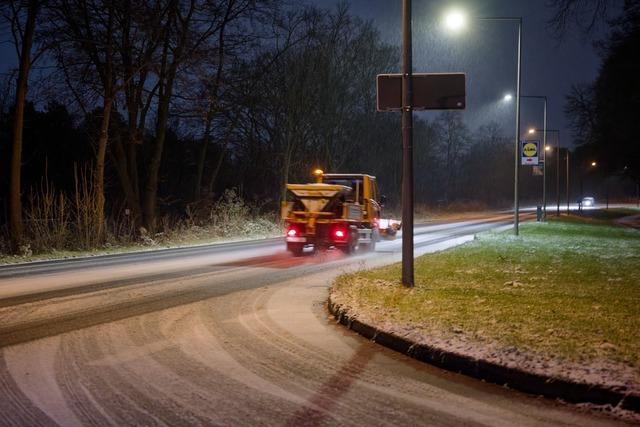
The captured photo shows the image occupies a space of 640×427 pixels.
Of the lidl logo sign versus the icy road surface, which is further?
the lidl logo sign

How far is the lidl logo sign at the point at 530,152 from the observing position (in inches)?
992

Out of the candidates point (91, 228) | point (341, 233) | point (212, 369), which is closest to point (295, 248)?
point (341, 233)

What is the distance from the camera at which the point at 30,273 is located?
13.8m

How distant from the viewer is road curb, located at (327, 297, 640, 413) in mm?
4871

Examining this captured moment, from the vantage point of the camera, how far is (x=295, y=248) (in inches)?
714

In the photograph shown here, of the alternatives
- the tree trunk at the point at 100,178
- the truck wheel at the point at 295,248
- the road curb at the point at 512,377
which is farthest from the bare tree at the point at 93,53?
the road curb at the point at 512,377

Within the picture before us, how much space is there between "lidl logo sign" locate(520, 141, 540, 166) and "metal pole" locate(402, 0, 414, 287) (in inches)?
649

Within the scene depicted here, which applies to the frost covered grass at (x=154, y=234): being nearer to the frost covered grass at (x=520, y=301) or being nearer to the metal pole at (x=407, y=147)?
the frost covered grass at (x=520, y=301)

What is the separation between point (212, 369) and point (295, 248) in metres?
12.3

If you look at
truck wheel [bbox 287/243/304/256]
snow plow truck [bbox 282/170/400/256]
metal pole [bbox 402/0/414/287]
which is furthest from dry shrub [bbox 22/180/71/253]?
metal pole [bbox 402/0/414/287]

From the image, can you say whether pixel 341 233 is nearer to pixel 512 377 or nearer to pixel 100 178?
pixel 100 178

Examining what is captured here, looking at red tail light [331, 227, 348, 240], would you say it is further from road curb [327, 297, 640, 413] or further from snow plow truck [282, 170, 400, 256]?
road curb [327, 297, 640, 413]

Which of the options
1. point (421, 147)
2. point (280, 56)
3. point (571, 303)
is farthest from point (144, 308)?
point (421, 147)

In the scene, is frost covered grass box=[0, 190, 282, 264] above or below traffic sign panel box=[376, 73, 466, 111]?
below
